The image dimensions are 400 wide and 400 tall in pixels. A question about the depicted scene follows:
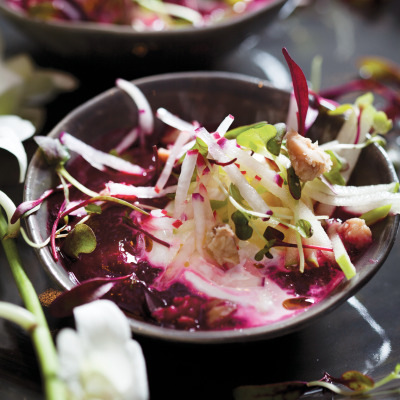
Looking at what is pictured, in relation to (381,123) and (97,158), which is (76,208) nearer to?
(97,158)

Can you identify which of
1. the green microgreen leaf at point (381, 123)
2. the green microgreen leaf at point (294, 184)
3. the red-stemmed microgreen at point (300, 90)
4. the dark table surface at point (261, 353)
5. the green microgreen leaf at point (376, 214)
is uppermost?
the red-stemmed microgreen at point (300, 90)

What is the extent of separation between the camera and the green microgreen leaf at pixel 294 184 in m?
1.27

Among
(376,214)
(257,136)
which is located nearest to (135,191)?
(257,136)

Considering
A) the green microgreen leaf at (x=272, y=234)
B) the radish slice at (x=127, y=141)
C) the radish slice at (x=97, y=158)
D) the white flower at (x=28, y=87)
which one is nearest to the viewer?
the green microgreen leaf at (x=272, y=234)

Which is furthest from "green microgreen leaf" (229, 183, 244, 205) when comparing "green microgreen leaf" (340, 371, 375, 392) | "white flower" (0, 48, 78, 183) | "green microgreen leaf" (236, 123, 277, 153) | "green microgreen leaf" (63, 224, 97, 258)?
"white flower" (0, 48, 78, 183)

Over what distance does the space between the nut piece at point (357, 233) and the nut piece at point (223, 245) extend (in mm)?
259

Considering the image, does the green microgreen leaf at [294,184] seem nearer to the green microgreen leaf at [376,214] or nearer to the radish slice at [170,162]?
the green microgreen leaf at [376,214]

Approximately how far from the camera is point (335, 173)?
55.0 inches

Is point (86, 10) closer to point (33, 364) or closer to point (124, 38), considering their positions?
point (124, 38)

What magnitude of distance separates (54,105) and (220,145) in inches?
37.4

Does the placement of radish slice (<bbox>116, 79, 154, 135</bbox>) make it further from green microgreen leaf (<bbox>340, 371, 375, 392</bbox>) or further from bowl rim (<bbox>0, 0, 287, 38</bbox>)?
green microgreen leaf (<bbox>340, 371, 375, 392</bbox>)

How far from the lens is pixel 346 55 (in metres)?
2.37

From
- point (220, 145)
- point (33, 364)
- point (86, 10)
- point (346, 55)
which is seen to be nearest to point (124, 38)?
point (86, 10)

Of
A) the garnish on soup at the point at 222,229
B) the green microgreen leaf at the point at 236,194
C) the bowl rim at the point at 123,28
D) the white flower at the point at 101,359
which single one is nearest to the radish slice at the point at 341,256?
the garnish on soup at the point at 222,229
